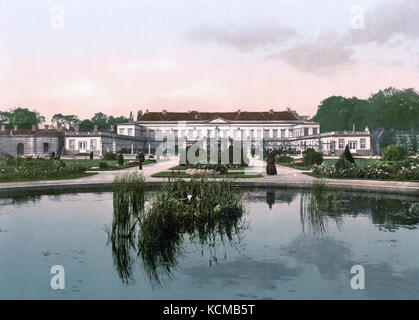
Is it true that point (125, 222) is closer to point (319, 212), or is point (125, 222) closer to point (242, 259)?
point (242, 259)

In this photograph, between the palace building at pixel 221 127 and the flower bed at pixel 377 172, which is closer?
the flower bed at pixel 377 172

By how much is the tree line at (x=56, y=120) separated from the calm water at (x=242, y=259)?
67.8 metres

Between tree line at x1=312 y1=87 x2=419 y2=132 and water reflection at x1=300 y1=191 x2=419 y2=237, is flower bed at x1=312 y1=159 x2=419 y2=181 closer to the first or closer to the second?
water reflection at x1=300 y1=191 x2=419 y2=237

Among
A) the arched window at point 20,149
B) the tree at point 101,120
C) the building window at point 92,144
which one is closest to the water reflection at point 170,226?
the building window at point 92,144

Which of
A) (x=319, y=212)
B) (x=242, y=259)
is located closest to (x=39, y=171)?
(x=319, y=212)

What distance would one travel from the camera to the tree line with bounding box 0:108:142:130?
80.5 meters

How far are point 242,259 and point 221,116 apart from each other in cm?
7988

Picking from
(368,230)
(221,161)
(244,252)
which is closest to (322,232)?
(368,230)

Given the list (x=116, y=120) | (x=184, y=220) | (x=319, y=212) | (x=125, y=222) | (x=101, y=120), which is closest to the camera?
(x=125, y=222)

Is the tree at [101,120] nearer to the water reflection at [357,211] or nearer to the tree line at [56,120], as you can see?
the tree line at [56,120]

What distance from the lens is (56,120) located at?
93.6 metres

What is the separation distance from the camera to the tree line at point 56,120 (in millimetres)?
80500

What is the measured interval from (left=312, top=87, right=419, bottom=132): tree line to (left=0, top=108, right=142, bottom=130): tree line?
42785 millimetres
